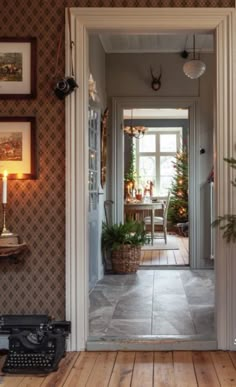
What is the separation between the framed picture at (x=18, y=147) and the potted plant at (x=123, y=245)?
269 cm

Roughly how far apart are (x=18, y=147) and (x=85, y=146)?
0.46 metres

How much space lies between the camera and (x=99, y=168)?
5441mm

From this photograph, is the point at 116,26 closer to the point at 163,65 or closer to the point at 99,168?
the point at 99,168

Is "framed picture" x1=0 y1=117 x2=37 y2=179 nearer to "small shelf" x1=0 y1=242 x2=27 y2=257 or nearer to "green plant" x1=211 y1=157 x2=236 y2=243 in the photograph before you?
"small shelf" x1=0 y1=242 x2=27 y2=257

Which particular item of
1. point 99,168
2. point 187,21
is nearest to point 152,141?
point 99,168

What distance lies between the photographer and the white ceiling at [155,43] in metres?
5.77

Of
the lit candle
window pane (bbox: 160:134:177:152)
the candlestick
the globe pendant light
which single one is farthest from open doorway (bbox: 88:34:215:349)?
the lit candle

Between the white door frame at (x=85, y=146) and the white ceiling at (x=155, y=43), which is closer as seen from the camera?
the white door frame at (x=85, y=146)

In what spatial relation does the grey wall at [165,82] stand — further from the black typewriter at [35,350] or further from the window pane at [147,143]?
the window pane at [147,143]

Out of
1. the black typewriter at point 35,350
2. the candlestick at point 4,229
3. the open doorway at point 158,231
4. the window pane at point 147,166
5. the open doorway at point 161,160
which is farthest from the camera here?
the window pane at point 147,166

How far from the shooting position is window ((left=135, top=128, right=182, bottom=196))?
11.7 metres

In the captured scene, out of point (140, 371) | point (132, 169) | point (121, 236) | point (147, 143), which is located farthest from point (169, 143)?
point (140, 371)

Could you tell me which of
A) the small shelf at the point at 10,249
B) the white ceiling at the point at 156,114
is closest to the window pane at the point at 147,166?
the white ceiling at the point at 156,114

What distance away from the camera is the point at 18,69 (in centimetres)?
316
